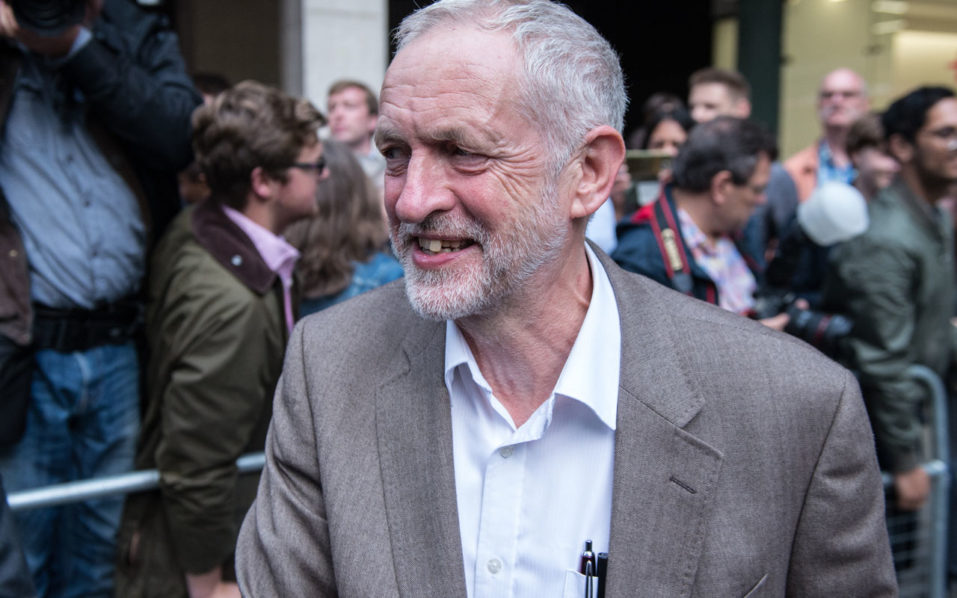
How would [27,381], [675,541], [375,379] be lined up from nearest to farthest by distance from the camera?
[675,541], [375,379], [27,381]

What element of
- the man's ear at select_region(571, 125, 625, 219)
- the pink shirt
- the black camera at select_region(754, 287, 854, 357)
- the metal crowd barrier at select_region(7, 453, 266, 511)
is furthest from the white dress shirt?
the black camera at select_region(754, 287, 854, 357)

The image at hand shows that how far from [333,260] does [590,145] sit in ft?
6.45

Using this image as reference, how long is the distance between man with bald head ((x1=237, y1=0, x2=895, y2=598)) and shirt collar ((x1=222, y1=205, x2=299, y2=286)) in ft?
4.38

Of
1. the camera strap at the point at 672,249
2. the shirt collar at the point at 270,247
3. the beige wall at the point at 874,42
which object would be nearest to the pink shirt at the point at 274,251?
the shirt collar at the point at 270,247

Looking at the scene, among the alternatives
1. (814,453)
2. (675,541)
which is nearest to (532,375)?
(675,541)

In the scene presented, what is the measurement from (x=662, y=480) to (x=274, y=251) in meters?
1.89

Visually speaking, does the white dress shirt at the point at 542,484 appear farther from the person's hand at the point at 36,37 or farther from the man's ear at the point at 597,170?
the person's hand at the point at 36,37

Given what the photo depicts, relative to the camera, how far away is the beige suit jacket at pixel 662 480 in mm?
1654

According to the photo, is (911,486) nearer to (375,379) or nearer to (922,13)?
(375,379)

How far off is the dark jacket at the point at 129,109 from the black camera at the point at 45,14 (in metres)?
0.11

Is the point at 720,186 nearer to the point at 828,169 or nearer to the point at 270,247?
the point at 270,247

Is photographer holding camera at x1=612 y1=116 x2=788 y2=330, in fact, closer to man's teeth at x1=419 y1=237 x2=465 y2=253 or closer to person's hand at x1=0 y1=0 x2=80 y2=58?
man's teeth at x1=419 y1=237 x2=465 y2=253

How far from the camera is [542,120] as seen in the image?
1.73m

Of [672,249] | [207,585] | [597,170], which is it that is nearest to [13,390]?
[207,585]
